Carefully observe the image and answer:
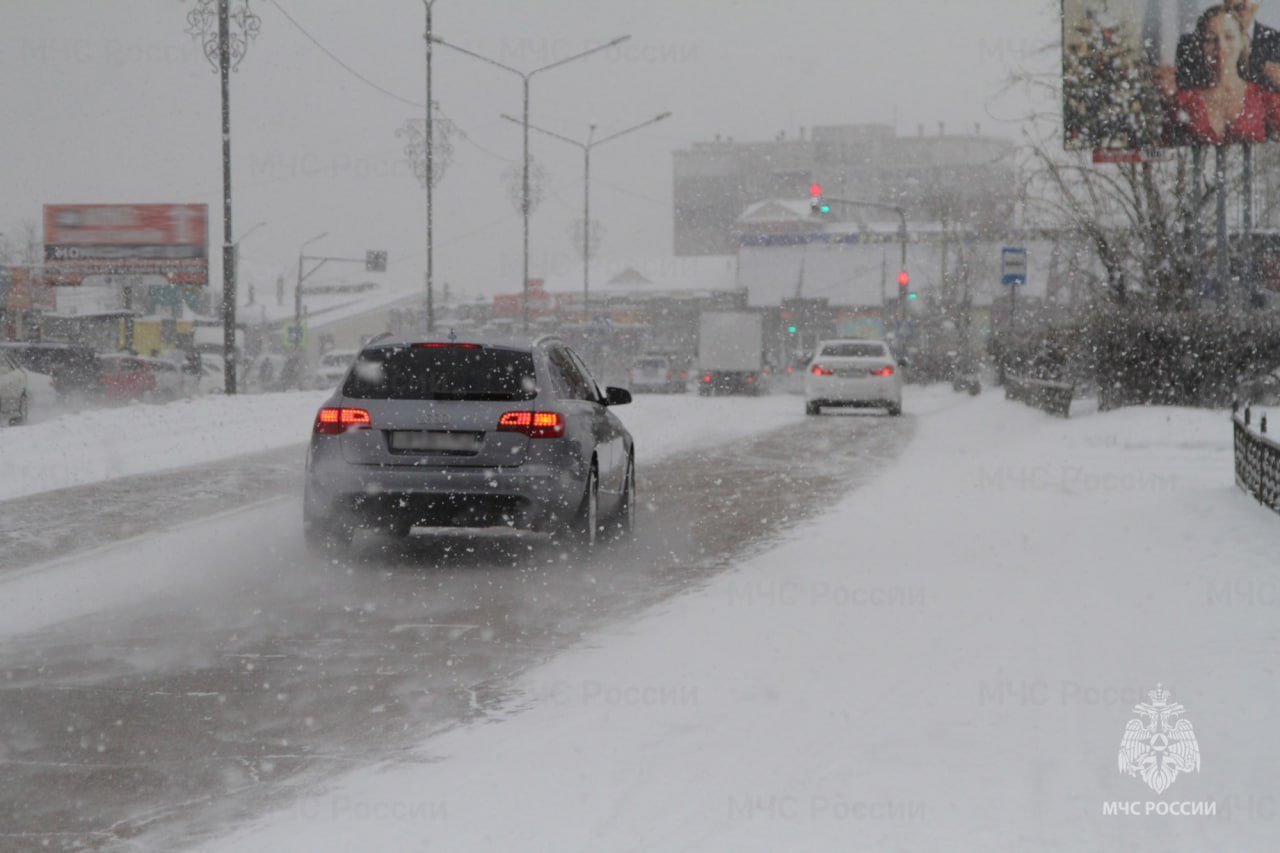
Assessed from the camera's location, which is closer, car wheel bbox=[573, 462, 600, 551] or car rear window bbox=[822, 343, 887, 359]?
car wheel bbox=[573, 462, 600, 551]

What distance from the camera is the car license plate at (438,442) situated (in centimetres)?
1029

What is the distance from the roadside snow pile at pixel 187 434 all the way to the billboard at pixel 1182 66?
827cm

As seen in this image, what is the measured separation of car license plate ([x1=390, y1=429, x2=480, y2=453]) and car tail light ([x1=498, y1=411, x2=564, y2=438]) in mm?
205

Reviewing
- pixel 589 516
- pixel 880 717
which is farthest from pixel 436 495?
pixel 880 717

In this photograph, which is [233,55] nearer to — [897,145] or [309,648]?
[309,648]

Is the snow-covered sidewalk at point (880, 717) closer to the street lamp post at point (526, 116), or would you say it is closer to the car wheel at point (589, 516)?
the car wheel at point (589, 516)

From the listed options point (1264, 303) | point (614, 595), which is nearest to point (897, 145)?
point (1264, 303)

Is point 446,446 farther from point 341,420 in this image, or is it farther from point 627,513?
point 627,513

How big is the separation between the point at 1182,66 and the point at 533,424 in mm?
20687

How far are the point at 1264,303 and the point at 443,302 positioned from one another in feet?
291

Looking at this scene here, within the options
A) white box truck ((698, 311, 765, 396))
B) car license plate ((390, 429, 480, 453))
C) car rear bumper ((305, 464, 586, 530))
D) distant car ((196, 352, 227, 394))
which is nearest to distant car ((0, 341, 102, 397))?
distant car ((196, 352, 227, 394))

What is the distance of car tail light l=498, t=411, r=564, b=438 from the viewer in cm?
1035

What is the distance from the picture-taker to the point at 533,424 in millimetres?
10391

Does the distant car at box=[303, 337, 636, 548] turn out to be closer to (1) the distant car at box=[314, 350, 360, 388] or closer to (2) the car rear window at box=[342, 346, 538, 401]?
(2) the car rear window at box=[342, 346, 538, 401]
